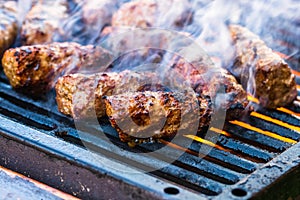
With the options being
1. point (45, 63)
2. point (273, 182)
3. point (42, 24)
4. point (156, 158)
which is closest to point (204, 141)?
point (156, 158)

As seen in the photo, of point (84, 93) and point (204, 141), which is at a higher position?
point (204, 141)

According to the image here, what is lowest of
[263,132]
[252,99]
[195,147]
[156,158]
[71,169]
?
[71,169]

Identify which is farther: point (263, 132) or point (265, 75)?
point (265, 75)

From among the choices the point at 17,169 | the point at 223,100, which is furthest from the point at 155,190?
the point at 223,100

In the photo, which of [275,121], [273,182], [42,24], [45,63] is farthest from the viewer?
[42,24]

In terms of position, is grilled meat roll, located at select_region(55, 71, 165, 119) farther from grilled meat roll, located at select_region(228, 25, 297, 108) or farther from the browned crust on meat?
grilled meat roll, located at select_region(228, 25, 297, 108)

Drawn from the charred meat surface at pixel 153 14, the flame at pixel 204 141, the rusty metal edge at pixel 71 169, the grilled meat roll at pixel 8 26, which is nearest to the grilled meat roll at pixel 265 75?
the flame at pixel 204 141

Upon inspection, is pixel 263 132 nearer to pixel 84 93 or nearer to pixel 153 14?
pixel 84 93
